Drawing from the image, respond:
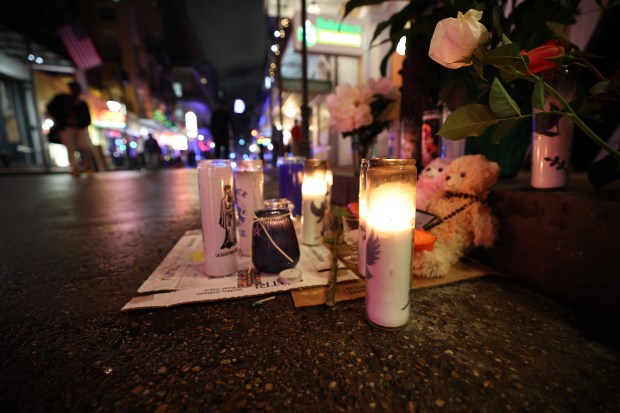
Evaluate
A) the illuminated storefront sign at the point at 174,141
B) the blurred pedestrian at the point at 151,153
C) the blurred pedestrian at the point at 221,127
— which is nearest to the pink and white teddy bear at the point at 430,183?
the blurred pedestrian at the point at 221,127

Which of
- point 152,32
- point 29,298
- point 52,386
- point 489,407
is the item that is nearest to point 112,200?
point 29,298

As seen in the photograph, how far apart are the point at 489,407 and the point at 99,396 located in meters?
0.83

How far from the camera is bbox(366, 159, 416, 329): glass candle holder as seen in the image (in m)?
0.74

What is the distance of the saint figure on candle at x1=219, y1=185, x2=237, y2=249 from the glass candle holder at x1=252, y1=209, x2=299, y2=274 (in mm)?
96

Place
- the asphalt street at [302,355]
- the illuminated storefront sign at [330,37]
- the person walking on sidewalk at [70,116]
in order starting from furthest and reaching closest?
the person walking on sidewalk at [70,116] → the illuminated storefront sign at [330,37] → the asphalt street at [302,355]

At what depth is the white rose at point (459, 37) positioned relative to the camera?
2.19 feet

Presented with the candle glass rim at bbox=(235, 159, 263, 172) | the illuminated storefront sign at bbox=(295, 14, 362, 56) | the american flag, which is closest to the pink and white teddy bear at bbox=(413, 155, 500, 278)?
the candle glass rim at bbox=(235, 159, 263, 172)

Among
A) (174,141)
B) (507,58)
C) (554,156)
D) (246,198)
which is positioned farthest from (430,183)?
(174,141)

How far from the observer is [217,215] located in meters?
1.13

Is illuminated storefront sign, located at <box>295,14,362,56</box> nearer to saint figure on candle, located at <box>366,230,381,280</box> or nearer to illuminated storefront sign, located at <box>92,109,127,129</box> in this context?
saint figure on candle, located at <box>366,230,381,280</box>

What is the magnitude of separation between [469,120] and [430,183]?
0.66 m

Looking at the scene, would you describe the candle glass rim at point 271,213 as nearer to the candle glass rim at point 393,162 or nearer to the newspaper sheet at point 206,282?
the newspaper sheet at point 206,282

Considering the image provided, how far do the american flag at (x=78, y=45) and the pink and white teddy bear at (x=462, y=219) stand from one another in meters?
17.5

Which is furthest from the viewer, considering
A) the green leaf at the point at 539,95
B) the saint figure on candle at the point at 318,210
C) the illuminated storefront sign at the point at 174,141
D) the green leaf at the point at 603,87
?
the illuminated storefront sign at the point at 174,141
